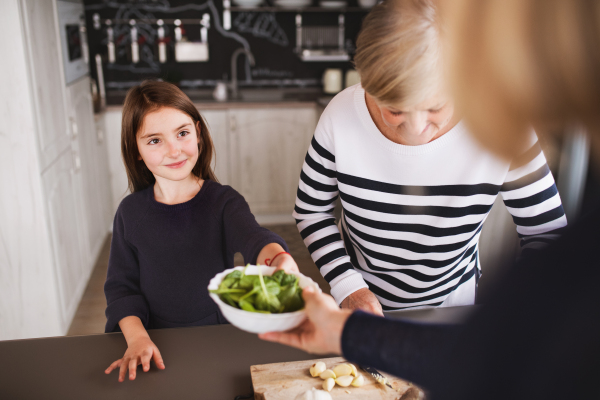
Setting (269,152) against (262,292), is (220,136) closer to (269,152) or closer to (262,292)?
(269,152)

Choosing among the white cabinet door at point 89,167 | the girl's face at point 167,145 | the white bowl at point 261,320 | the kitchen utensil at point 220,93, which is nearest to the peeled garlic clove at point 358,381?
the white bowl at point 261,320

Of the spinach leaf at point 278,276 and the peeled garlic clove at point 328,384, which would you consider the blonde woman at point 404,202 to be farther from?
the spinach leaf at point 278,276

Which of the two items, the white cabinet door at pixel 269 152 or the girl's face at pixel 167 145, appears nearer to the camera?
the girl's face at pixel 167 145

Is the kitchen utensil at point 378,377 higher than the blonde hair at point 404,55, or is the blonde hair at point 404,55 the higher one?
the blonde hair at point 404,55

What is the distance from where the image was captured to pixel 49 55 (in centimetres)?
224

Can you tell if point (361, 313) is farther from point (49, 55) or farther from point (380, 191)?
point (49, 55)

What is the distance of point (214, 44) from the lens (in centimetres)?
386

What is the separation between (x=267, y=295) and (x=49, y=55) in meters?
2.12

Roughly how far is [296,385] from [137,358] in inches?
11.3

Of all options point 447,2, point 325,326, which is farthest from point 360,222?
point 447,2

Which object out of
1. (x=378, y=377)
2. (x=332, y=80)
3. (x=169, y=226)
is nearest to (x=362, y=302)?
(x=378, y=377)

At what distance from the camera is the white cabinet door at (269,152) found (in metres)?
3.50

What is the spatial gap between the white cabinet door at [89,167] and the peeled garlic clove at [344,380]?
223 centimetres

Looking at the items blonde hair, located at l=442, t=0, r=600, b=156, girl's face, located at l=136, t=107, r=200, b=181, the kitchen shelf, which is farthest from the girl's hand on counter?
the kitchen shelf
